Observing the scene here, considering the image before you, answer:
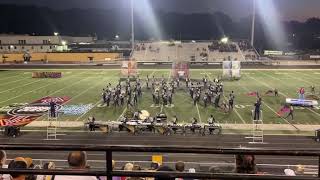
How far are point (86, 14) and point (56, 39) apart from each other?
97299mm

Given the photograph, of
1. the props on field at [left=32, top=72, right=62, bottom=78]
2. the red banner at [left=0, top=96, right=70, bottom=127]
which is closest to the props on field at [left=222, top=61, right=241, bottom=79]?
the props on field at [left=32, top=72, right=62, bottom=78]

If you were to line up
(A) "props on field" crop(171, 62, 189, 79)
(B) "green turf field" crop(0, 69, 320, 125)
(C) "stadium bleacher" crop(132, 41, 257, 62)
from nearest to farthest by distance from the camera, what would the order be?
1. (B) "green turf field" crop(0, 69, 320, 125)
2. (A) "props on field" crop(171, 62, 189, 79)
3. (C) "stadium bleacher" crop(132, 41, 257, 62)

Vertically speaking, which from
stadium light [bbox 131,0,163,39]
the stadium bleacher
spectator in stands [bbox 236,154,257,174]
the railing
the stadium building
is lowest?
spectator in stands [bbox 236,154,257,174]

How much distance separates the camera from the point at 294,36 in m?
142

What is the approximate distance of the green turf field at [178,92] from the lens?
27172mm

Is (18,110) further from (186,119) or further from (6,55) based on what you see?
(6,55)

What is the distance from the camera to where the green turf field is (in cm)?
2717

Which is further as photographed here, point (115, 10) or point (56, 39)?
point (115, 10)

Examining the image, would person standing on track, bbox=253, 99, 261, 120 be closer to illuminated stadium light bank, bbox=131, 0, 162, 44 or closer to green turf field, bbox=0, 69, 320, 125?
green turf field, bbox=0, 69, 320, 125

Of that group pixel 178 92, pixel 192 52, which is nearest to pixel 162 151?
pixel 178 92

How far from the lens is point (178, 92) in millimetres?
37781

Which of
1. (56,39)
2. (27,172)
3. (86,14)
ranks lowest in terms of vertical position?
(27,172)

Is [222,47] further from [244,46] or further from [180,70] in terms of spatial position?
[180,70]

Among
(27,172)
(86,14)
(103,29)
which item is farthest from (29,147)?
(86,14)
